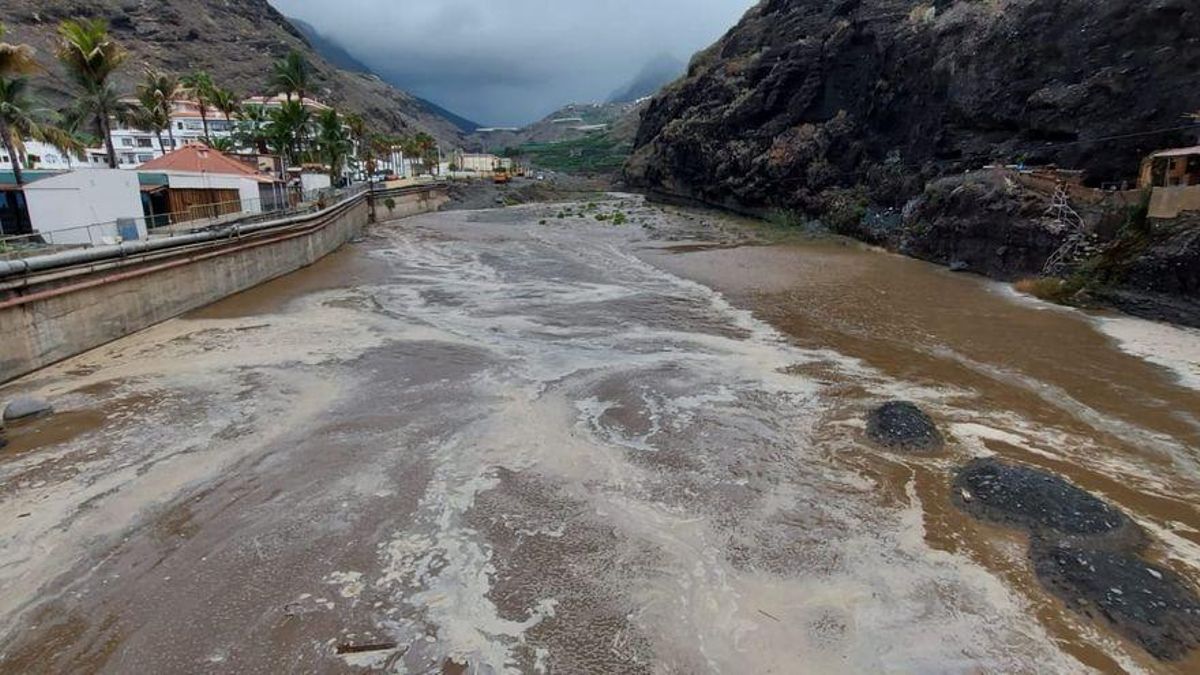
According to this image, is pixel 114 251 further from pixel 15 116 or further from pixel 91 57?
pixel 91 57

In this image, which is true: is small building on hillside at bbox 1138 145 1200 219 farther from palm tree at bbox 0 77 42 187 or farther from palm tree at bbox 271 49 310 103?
palm tree at bbox 271 49 310 103

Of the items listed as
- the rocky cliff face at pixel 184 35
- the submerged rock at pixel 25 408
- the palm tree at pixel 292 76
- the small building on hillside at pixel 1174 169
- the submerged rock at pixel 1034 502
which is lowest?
the submerged rock at pixel 1034 502

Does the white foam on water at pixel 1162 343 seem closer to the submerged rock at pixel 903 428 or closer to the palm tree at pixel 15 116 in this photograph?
the submerged rock at pixel 903 428

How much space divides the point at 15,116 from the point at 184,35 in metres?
110

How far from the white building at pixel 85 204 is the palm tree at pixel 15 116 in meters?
5.16

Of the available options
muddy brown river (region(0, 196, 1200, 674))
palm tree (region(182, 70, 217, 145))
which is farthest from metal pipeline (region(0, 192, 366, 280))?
palm tree (region(182, 70, 217, 145))

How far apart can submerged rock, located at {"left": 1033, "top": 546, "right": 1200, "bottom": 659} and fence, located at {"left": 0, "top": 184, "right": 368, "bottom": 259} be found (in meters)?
21.5

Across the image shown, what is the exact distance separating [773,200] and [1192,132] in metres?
34.3

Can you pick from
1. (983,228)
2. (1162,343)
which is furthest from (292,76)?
(1162,343)

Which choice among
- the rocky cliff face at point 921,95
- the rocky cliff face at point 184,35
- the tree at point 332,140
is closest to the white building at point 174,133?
the tree at point 332,140

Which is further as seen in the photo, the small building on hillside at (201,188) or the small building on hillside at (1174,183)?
the small building on hillside at (201,188)

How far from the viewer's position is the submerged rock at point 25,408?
12.3 metres

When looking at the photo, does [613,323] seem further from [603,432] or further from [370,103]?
[370,103]

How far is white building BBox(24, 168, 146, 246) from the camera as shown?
807 inches
